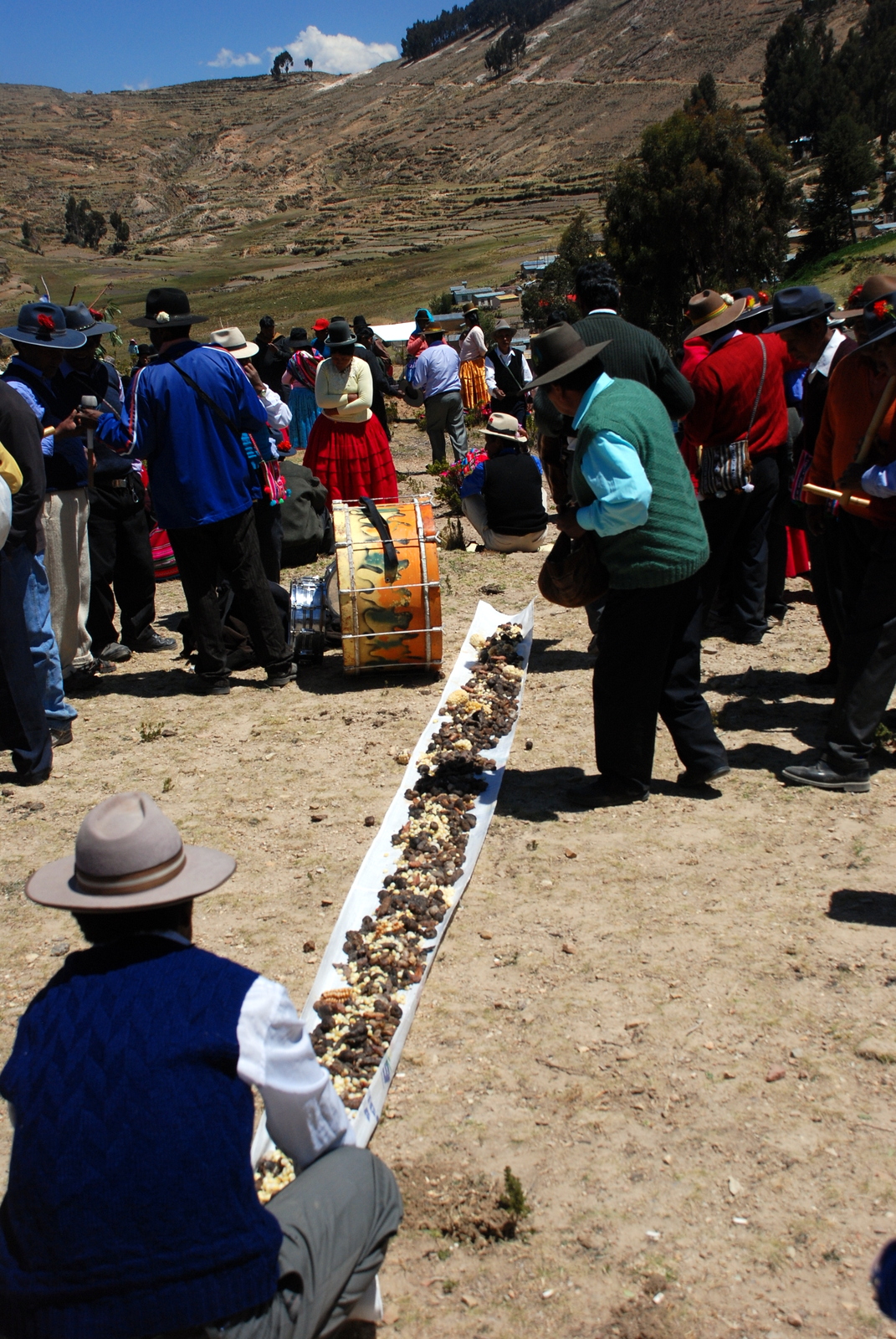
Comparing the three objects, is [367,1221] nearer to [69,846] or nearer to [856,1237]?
[856,1237]

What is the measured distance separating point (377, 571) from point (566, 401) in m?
2.25

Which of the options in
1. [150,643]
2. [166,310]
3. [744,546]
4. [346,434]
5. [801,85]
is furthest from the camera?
[801,85]

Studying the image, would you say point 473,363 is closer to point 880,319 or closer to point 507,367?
point 507,367

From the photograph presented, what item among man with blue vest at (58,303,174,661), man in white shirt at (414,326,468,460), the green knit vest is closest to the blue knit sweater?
the green knit vest

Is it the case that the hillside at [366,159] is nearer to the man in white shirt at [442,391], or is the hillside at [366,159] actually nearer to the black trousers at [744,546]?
the man in white shirt at [442,391]

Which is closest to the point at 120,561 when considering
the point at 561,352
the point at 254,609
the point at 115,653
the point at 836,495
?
the point at 115,653

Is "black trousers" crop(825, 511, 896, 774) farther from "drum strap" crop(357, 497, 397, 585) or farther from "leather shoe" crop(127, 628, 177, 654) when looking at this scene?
"leather shoe" crop(127, 628, 177, 654)

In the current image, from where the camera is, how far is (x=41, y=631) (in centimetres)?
553

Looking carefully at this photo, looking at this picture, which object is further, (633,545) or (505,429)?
(505,429)

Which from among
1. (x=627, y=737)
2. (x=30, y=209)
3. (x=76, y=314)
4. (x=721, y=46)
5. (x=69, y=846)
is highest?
(x=721, y=46)

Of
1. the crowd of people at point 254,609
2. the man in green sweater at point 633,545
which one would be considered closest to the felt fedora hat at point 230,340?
the crowd of people at point 254,609

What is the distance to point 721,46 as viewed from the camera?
136 m

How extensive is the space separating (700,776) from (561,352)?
6.56ft

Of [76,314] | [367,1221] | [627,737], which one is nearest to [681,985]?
[627,737]
